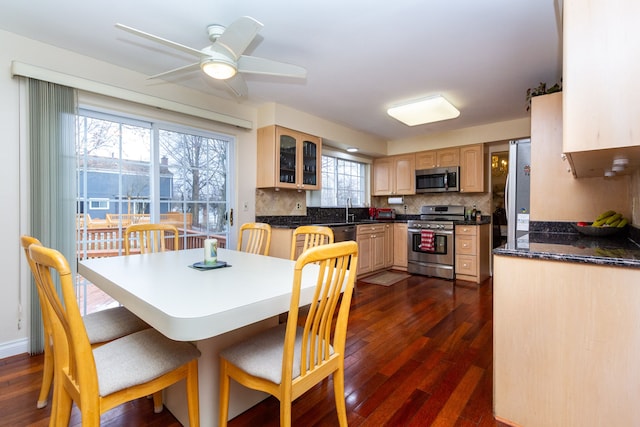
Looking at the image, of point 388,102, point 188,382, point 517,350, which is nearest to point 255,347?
point 188,382

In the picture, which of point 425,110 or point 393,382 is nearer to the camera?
point 393,382

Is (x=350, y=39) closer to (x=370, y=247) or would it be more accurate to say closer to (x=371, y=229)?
(x=371, y=229)

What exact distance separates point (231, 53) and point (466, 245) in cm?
395

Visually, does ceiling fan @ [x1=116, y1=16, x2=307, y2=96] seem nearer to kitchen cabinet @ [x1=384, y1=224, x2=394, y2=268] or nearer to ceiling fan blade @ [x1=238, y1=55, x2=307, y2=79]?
ceiling fan blade @ [x1=238, y1=55, x2=307, y2=79]

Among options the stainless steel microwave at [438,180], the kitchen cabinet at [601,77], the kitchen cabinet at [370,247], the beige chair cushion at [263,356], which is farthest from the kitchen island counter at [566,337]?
the stainless steel microwave at [438,180]

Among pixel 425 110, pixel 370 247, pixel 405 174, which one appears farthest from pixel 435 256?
pixel 425 110

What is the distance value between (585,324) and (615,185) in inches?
62.8

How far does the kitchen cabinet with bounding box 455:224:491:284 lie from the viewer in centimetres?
429

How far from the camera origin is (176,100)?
120 inches

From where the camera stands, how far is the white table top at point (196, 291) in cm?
94

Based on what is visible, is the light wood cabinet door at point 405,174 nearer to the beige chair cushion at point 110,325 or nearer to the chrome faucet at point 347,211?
the chrome faucet at point 347,211

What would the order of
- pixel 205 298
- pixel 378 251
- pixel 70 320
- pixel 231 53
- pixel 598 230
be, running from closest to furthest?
1. pixel 70 320
2. pixel 205 298
3. pixel 231 53
4. pixel 598 230
5. pixel 378 251

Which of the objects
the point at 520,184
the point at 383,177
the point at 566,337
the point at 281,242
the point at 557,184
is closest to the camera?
the point at 566,337

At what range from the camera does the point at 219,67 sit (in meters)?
1.91
